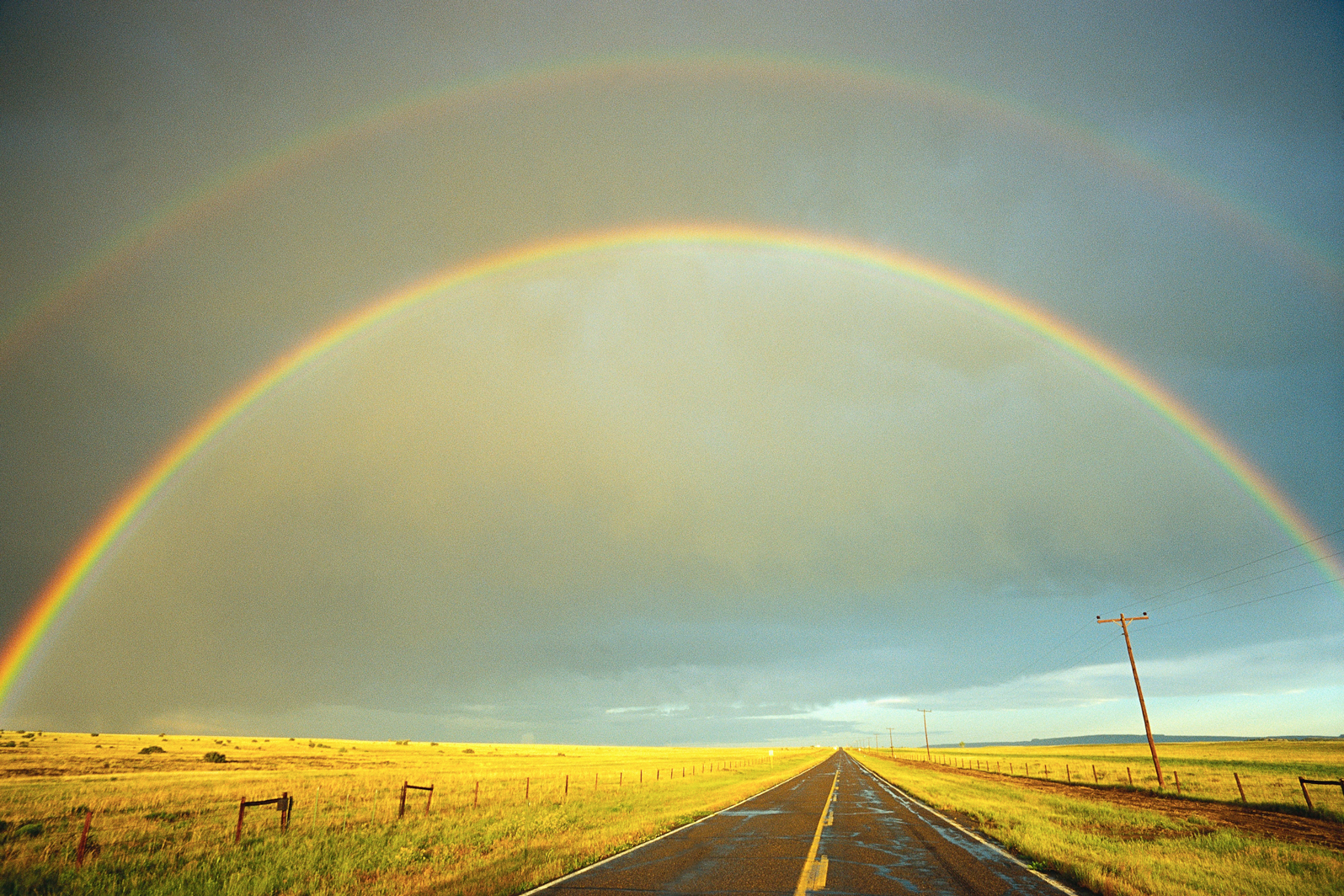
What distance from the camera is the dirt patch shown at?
2144 cm

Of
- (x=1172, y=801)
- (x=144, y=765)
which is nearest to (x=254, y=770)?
(x=144, y=765)

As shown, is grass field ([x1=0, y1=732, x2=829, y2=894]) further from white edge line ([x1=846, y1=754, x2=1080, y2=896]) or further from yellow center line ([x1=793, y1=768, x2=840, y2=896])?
white edge line ([x1=846, y1=754, x2=1080, y2=896])

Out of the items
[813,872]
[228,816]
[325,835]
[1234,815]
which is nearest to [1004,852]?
[813,872]

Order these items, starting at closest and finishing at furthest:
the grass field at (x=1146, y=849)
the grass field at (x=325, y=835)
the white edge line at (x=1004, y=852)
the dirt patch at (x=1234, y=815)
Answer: the white edge line at (x=1004, y=852) → the grass field at (x=1146, y=849) → the grass field at (x=325, y=835) → the dirt patch at (x=1234, y=815)

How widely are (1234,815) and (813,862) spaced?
26577 millimetres

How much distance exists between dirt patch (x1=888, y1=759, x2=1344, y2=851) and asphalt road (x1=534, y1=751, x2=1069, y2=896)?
37.7 feet

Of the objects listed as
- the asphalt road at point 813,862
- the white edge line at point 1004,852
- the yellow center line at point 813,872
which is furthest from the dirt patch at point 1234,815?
the yellow center line at point 813,872

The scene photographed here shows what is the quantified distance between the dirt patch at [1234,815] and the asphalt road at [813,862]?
11497 mm

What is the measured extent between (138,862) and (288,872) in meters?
4.65

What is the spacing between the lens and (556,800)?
2797 centimetres

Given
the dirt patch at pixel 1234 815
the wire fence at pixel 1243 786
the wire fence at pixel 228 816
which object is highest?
the wire fence at pixel 228 816

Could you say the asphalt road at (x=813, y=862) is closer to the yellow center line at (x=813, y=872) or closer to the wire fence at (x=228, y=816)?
the yellow center line at (x=813, y=872)

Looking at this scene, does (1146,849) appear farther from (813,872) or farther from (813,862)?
(813,872)

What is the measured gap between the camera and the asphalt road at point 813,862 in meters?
10.8
